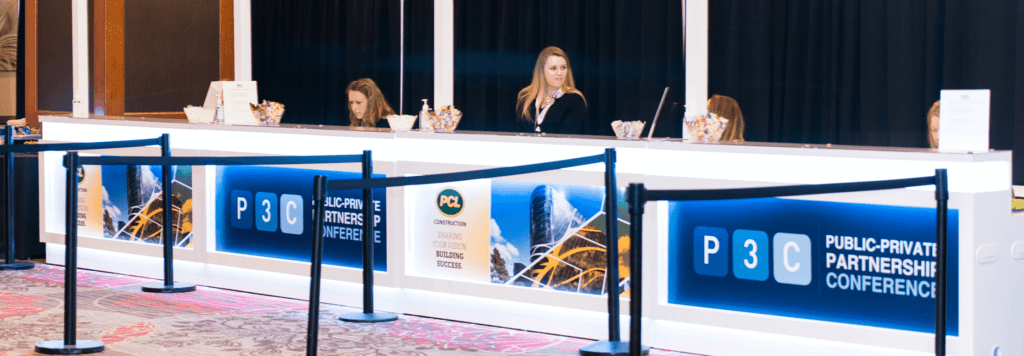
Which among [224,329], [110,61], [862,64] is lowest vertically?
[224,329]

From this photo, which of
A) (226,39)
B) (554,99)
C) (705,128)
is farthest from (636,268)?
(226,39)

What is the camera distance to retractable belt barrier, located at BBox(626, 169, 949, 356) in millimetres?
2781

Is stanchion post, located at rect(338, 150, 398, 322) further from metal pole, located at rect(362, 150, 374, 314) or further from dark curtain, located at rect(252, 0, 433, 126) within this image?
dark curtain, located at rect(252, 0, 433, 126)

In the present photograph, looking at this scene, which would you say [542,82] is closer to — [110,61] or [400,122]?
[400,122]

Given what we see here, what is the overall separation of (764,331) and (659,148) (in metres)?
0.82

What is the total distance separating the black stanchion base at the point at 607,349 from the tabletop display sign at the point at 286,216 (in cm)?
129

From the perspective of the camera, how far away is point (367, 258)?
4.86m

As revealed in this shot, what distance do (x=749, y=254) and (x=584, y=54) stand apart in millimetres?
4402

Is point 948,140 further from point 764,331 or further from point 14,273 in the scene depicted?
point 14,273

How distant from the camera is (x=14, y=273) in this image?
633cm

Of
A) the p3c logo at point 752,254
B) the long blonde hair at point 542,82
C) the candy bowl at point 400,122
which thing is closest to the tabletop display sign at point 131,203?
the candy bowl at point 400,122

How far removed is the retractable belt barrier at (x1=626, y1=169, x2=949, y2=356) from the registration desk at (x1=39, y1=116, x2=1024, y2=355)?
0.31 meters

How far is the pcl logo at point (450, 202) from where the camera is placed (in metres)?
4.91

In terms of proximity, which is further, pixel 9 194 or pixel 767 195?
pixel 9 194
